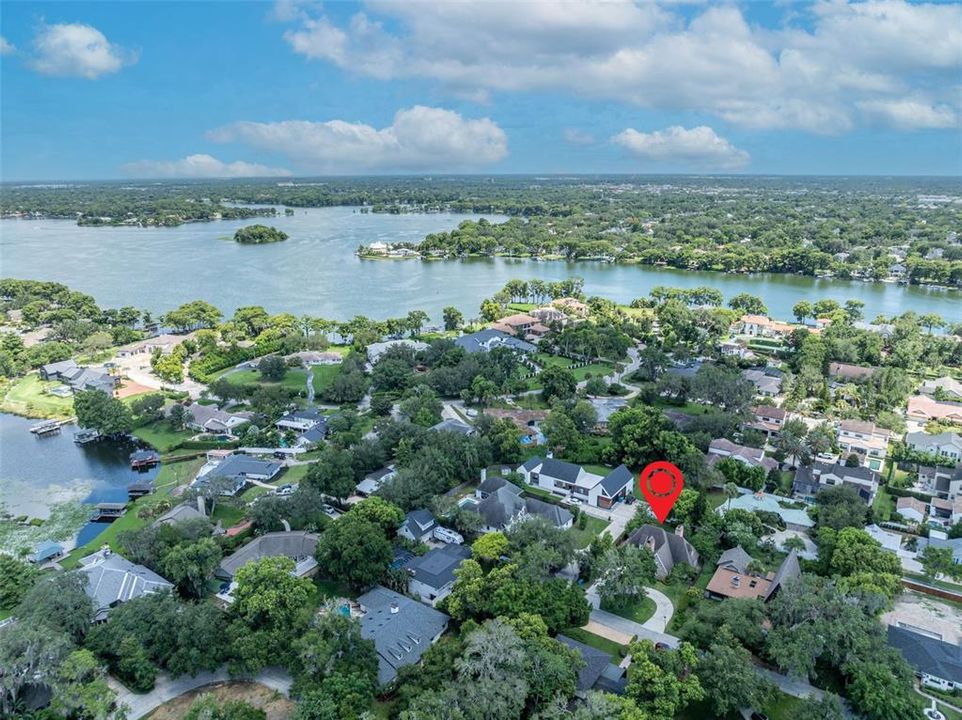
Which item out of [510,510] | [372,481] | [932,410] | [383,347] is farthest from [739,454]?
[383,347]

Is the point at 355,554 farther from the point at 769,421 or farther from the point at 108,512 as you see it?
the point at 769,421

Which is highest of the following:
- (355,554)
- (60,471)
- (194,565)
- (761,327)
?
(761,327)

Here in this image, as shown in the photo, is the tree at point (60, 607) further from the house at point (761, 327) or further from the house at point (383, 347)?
the house at point (761, 327)

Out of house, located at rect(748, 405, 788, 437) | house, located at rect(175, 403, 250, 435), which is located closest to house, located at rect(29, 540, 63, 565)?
house, located at rect(175, 403, 250, 435)

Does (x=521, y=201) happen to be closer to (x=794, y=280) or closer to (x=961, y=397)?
(x=794, y=280)

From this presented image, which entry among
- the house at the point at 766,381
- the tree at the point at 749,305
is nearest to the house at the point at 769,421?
the house at the point at 766,381

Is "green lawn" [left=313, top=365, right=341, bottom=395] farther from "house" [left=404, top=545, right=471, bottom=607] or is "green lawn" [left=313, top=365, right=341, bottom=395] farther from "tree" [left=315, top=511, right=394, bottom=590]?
"house" [left=404, top=545, right=471, bottom=607]
